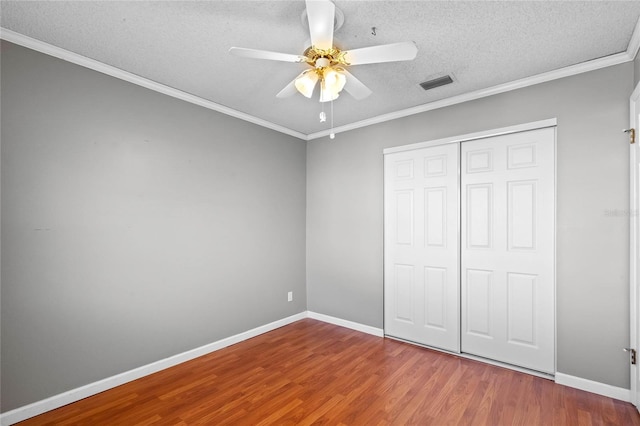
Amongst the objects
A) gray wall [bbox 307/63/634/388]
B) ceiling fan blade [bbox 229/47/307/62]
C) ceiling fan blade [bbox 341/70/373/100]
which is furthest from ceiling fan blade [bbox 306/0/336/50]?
gray wall [bbox 307/63/634/388]

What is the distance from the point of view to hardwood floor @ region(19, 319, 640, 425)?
2111mm

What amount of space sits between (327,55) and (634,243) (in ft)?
8.42

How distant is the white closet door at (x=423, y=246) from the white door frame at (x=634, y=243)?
1.25 meters

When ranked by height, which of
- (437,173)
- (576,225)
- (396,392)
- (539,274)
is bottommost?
(396,392)

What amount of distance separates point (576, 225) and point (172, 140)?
3699 millimetres

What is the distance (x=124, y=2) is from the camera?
1.79 metres

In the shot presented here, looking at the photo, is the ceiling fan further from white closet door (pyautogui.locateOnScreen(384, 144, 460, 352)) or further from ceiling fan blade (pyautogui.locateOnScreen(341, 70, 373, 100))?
white closet door (pyautogui.locateOnScreen(384, 144, 460, 352))

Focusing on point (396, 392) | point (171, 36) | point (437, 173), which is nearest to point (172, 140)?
point (171, 36)

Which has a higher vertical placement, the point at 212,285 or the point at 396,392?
the point at 212,285

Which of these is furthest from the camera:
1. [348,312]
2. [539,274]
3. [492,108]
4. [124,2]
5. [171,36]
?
[348,312]

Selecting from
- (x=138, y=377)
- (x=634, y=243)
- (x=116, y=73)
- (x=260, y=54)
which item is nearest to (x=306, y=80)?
(x=260, y=54)

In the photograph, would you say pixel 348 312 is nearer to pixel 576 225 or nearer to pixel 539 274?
pixel 539 274

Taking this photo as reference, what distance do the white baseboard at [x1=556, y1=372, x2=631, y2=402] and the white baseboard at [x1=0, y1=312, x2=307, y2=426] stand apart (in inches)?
119

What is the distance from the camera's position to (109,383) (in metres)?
2.48
